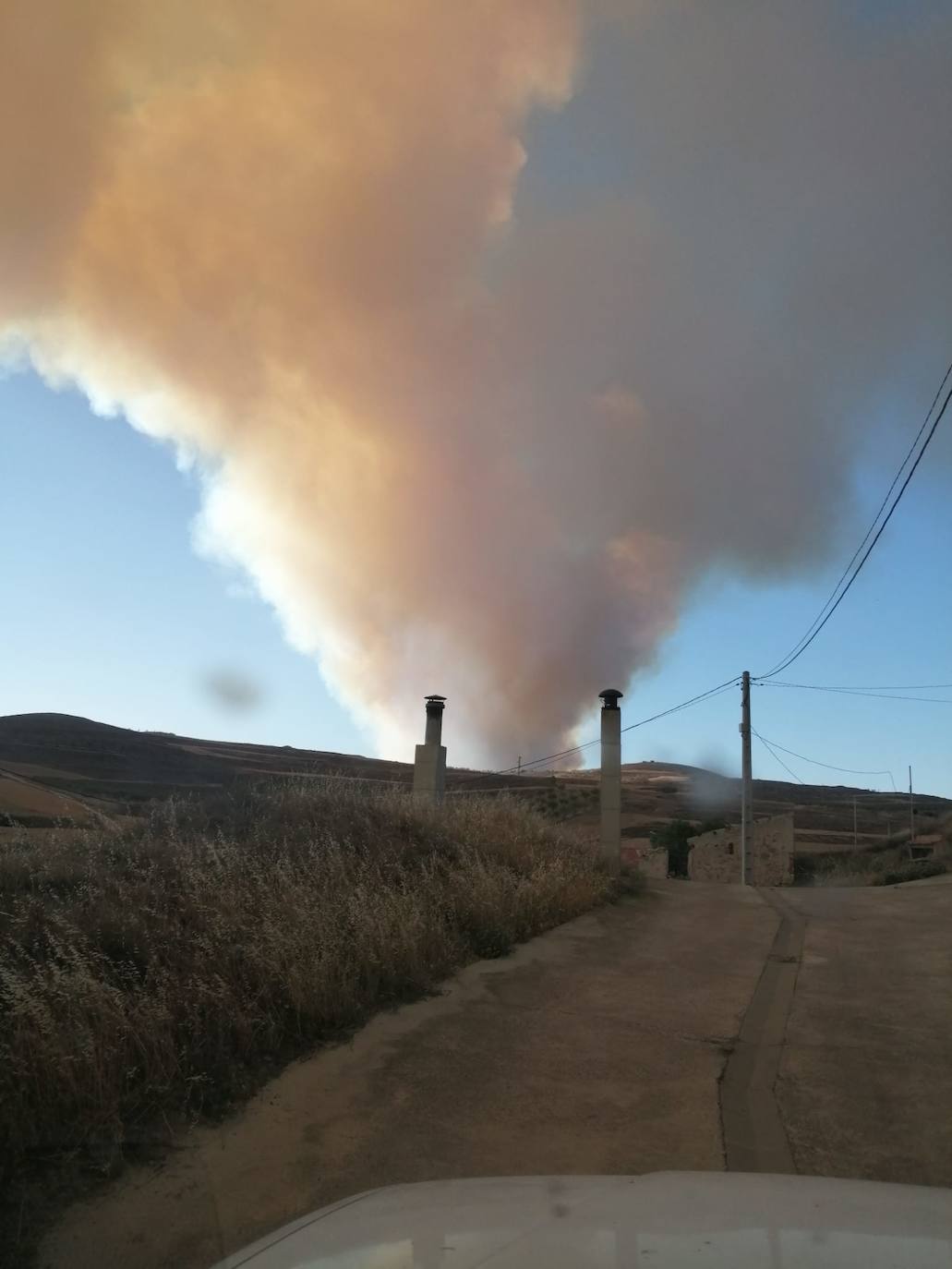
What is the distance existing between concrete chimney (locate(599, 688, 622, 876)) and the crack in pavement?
18.8 feet

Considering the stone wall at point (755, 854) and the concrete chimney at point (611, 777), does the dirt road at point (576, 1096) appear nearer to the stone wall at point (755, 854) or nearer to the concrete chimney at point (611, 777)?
the concrete chimney at point (611, 777)

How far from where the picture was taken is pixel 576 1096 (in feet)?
16.4

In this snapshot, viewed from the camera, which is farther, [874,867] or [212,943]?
[874,867]

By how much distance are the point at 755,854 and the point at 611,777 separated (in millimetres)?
15218

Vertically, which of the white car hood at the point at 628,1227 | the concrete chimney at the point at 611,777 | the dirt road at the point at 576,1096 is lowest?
the dirt road at the point at 576,1096

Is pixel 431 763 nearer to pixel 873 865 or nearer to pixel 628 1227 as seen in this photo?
pixel 628 1227

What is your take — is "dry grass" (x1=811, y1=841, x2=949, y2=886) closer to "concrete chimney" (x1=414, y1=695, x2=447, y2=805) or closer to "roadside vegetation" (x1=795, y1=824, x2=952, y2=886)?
"roadside vegetation" (x1=795, y1=824, x2=952, y2=886)

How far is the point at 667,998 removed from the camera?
7.00 metres

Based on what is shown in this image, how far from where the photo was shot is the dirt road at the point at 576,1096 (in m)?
3.86

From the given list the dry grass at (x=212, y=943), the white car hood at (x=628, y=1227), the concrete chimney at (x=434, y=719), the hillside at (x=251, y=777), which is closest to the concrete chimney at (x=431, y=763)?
the concrete chimney at (x=434, y=719)

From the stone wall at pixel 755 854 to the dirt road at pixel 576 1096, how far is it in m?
20.5

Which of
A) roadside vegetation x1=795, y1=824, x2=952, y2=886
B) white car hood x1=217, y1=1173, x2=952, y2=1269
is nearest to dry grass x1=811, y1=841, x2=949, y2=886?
roadside vegetation x1=795, y1=824, x2=952, y2=886

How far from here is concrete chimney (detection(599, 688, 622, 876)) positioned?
14188mm

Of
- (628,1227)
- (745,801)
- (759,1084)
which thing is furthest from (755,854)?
(628,1227)
